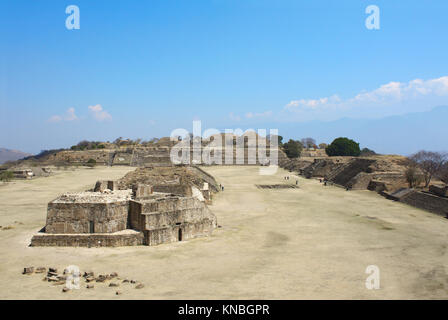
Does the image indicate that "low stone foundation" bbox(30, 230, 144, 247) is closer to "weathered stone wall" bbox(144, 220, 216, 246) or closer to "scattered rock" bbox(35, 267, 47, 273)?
"weathered stone wall" bbox(144, 220, 216, 246)

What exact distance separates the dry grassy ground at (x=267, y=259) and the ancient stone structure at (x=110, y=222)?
0.52m

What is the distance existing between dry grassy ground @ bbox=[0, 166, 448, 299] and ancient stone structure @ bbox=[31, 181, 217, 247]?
1.70 ft

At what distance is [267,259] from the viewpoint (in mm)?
12438

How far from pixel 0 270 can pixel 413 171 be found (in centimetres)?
3469

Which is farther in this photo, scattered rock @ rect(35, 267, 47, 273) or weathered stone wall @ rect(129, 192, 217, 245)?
weathered stone wall @ rect(129, 192, 217, 245)

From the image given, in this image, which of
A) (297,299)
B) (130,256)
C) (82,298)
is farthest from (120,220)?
(297,299)

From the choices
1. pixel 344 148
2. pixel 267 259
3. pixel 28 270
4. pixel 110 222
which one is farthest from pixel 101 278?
pixel 344 148

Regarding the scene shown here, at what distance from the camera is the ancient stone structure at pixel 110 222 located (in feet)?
44.9

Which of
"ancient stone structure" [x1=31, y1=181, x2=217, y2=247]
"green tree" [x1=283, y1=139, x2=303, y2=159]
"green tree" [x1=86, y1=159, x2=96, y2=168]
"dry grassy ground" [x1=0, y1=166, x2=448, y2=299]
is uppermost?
"green tree" [x1=283, y1=139, x2=303, y2=159]

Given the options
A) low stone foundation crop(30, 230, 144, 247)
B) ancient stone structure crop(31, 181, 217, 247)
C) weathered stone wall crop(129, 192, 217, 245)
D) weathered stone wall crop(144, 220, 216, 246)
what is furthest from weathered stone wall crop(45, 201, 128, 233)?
weathered stone wall crop(144, 220, 216, 246)

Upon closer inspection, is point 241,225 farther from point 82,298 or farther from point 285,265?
point 82,298

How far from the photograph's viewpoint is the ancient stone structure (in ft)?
44.9

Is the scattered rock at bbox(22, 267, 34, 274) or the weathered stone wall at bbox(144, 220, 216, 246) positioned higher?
the weathered stone wall at bbox(144, 220, 216, 246)
